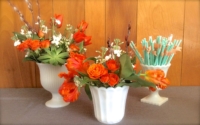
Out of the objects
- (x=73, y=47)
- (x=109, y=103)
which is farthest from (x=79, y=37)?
(x=109, y=103)

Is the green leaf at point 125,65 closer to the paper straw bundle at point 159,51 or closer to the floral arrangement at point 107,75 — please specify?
the floral arrangement at point 107,75

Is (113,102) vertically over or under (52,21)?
under

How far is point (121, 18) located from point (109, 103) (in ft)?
1.54

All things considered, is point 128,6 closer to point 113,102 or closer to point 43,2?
point 43,2

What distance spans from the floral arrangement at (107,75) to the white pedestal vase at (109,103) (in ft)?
0.05

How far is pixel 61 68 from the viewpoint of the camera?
2.59 ft

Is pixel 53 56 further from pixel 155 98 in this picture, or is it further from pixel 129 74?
pixel 155 98

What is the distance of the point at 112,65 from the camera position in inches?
24.0

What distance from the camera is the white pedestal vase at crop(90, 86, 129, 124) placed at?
640 millimetres

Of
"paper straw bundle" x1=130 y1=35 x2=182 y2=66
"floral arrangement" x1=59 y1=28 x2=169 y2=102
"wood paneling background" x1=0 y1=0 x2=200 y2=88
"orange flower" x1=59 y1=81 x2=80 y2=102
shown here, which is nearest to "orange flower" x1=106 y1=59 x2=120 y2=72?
"floral arrangement" x1=59 y1=28 x2=169 y2=102

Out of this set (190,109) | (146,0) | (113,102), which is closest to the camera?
(113,102)

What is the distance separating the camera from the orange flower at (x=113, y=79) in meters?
0.61

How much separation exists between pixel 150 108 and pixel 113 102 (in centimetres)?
19

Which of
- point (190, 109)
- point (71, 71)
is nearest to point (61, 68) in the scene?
point (71, 71)
